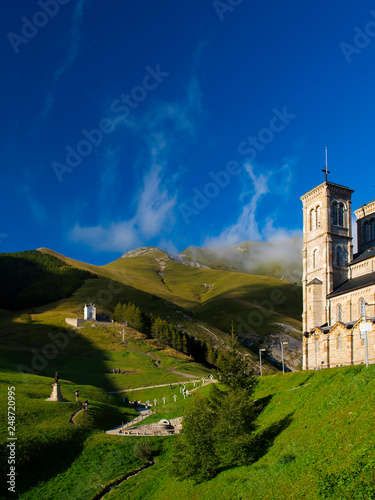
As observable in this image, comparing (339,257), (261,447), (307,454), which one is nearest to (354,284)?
(339,257)

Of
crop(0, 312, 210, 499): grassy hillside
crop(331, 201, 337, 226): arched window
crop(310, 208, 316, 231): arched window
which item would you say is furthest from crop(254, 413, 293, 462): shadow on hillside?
crop(310, 208, 316, 231): arched window

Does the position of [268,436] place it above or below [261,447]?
above

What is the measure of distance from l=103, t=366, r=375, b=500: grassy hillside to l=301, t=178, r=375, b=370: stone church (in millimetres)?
22662

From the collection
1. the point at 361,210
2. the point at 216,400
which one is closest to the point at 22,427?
the point at 216,400

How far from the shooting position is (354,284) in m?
58.2

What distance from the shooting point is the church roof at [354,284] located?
54.9 metres

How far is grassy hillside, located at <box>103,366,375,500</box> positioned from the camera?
52.8 ft

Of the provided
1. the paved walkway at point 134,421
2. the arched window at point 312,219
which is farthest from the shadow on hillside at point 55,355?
the arched window at point 312,219

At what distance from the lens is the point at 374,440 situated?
17172mm

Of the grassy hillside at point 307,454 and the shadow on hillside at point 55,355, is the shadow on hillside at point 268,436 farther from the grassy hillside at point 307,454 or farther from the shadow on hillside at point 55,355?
the shadow on hillside at point 55,355

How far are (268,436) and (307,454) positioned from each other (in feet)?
25.0

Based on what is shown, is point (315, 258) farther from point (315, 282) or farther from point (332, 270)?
point (315, 282)

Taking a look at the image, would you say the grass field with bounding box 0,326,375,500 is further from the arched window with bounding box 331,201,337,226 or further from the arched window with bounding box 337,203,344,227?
the arched window with bounding box 337,203,344,227

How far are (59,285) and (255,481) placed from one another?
162 m
